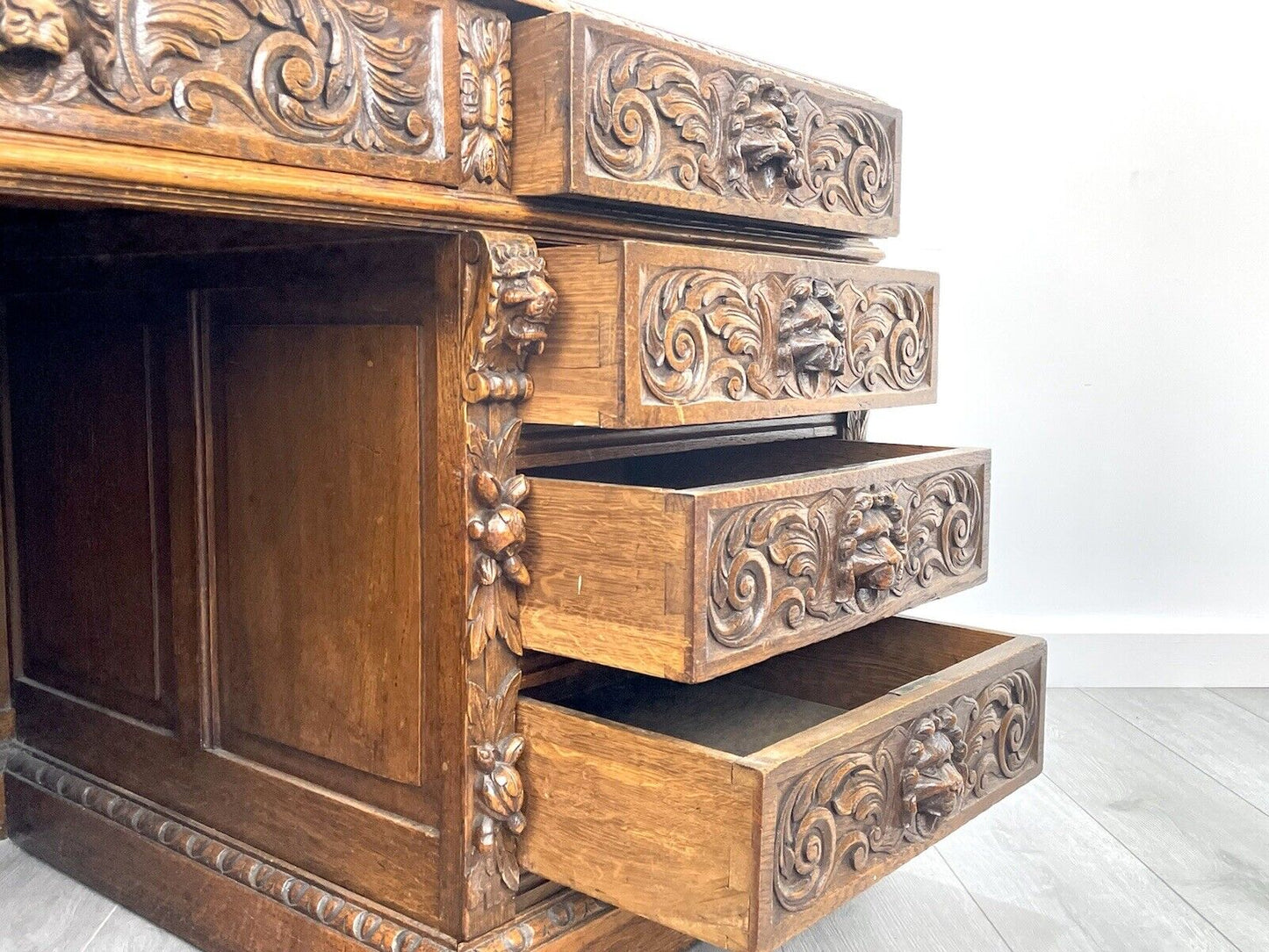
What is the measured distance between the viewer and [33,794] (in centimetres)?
134

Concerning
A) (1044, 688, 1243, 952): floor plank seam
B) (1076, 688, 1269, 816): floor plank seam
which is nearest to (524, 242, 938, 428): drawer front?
(1044, 688, 1243, 952): floor plank seam

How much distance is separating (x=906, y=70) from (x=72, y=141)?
175cm

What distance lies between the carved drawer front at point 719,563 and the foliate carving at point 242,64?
30 centimetres

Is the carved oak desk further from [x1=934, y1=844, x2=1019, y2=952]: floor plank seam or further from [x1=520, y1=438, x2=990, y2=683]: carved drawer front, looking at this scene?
[x1=934, y1=844, x2=1019, y2=952]: floor plank seam

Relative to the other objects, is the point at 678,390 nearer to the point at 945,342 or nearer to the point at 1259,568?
the point at 945,342

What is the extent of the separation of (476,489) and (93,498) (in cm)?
56

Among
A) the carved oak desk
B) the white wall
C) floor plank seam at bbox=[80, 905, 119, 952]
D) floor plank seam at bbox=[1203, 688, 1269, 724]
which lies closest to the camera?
the carved oak desk

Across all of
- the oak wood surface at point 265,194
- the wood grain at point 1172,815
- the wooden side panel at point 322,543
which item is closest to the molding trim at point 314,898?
the wooden side panel at point 322,543

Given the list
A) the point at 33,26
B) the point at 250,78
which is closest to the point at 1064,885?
the point at 250,78

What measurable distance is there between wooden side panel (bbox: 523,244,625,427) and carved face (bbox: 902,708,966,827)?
382 millimetres

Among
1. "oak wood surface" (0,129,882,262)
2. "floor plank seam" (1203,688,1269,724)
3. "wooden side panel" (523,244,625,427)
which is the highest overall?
"oak wood surface" (0,129,882,262)

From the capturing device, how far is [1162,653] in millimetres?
Answer: 2188

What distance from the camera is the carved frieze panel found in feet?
3.01

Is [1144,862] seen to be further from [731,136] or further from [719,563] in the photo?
[731,136]
